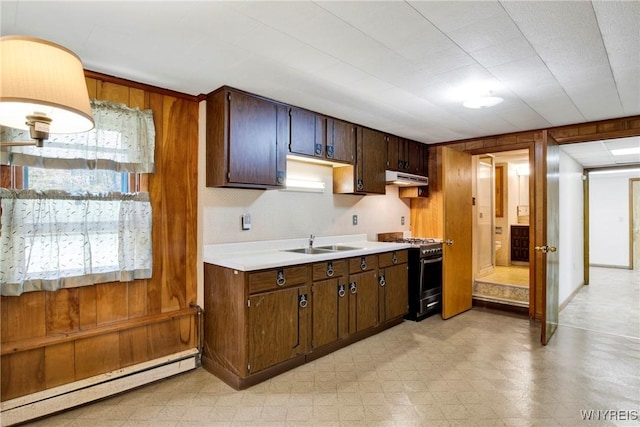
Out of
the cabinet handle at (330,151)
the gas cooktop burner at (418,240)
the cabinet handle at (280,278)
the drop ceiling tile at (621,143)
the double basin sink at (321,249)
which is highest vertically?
the drop ceiling tile at (621,143)

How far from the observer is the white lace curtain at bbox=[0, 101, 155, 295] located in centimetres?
214

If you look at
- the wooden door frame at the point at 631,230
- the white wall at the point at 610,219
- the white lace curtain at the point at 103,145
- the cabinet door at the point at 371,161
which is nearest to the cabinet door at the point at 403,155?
the cabinet door at the point at 371,161

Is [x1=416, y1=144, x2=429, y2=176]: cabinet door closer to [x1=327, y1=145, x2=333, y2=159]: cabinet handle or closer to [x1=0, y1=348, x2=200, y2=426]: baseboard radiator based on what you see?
[x1=327, y1=145, x2=333, y2=159]: cabinet handle

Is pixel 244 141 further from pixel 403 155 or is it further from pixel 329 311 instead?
pixel 403 155

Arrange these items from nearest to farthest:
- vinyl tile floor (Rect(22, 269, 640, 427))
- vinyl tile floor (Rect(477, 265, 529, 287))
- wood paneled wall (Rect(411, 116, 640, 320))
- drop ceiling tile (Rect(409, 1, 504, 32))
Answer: drop ceiling tile (Rect(409, 1, 504, 32)) → vinyl tile floor (Rect(22, 269, 640, 427)) → wood paneled wall (Rect(411, 116, 640, 320)) → vinyl tile floor (Rect(477, 265, 529, 287))

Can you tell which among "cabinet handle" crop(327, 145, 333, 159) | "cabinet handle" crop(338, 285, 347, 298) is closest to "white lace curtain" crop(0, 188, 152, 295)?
"cabinet handle" crop(338, 285, 347, 298)

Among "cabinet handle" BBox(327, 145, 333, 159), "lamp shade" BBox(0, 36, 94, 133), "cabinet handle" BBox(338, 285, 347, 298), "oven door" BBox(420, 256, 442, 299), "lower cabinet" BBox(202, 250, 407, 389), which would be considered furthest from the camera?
"oven door" BBox(420, 256, 442, 299)

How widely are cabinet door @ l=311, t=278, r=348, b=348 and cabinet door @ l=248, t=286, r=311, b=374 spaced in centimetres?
10

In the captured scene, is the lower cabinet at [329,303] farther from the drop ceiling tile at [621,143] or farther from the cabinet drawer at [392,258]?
the drop ceiling tile at [621,143]

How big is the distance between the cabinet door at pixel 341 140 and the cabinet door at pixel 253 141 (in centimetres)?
66

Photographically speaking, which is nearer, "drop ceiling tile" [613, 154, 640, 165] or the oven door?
the oven door

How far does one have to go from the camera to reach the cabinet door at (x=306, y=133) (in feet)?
10.6

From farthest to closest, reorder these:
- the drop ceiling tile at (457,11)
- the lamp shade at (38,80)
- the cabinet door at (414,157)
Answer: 1. the cabinet door at (414,157)
2. the drop ceiling tile at (457,11)
3. the lamp shade at (38,80)

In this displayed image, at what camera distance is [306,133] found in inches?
132
